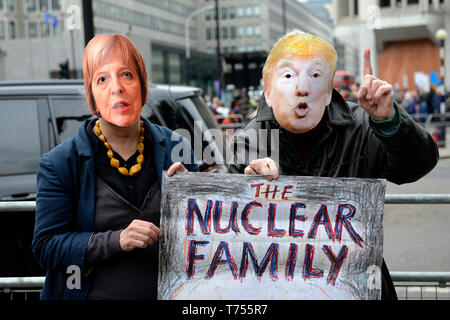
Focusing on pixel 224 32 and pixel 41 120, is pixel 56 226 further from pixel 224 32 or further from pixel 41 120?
pixel 224 32

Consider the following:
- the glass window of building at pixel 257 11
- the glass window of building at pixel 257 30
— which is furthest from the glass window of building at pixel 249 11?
the glass window of building at pixel 257 30

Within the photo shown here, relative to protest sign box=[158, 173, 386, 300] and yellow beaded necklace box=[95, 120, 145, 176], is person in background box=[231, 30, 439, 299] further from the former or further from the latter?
yellow beaded necklace box=[95, 120, 145, 176]

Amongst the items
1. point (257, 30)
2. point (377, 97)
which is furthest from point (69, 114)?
point (257, 30)

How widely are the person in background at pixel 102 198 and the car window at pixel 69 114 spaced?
2447 mm

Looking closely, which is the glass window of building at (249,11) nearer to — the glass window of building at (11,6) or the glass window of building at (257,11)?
the glass window of building at (257,11)

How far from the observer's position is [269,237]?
6.47 feet

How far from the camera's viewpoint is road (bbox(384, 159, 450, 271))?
620 cm

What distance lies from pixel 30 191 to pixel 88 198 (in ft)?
8.17

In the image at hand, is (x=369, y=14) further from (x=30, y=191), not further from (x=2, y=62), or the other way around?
(x=2, y=62)

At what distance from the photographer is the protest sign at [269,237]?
6.34ft

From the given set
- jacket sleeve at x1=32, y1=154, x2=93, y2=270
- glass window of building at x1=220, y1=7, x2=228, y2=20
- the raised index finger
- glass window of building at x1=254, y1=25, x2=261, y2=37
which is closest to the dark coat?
the raised index finger

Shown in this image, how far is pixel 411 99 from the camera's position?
1909 centimetres

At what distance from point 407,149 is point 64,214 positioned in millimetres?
1168
